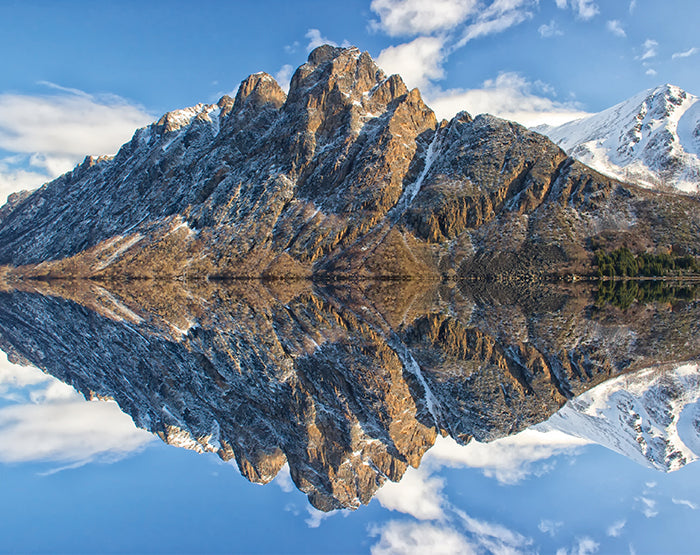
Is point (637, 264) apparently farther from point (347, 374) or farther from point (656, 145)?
point (347, 374)

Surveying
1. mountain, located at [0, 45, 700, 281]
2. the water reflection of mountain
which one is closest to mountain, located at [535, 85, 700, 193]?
mountain, located at [0, 45, 700, 281]

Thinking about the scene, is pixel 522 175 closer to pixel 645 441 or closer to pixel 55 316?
pixel 645 441

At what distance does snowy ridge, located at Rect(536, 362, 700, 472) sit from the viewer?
3206 cm

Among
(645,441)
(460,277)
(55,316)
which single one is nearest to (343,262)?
(460,277)

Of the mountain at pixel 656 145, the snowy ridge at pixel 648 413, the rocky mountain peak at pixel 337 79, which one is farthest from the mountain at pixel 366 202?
the snowy ridge at pixel 648 413

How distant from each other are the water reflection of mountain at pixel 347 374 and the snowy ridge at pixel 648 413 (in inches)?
51.0

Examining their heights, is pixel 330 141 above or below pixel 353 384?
above

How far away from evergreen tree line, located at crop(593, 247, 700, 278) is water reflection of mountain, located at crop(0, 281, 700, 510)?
5919cm

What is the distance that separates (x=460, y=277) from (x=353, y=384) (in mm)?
94029

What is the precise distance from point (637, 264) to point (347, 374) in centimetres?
10384

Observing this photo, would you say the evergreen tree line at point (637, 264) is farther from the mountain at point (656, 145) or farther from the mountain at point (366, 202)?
the mountain at point (656, 145)

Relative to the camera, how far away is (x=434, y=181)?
139 metres

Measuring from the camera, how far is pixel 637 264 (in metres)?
111

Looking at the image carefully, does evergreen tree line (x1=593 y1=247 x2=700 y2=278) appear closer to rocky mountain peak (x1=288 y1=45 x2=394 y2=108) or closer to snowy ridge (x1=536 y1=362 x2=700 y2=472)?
snowy ridge (x1=536 y1=362 x2=700 y2=472)
